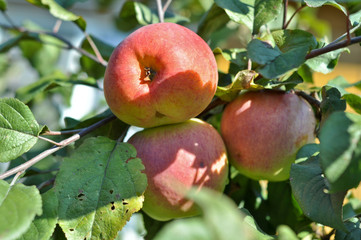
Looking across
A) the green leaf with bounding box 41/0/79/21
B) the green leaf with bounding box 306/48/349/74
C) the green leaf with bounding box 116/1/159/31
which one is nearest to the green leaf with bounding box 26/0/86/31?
the green leaf with bounding box 41/0/79/21

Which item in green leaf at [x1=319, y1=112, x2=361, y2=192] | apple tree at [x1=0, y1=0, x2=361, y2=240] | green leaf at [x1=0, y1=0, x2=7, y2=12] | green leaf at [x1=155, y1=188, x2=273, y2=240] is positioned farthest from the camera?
green leaf at [x1=0, y1=0, x2=7, y2=12]

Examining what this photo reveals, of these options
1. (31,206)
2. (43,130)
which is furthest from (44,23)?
(31,206)

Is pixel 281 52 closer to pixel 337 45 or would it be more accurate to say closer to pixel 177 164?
pixel 337 45

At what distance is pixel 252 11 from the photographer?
75 cm

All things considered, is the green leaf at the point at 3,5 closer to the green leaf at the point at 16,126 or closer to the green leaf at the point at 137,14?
the green leaf at the point at 137,14

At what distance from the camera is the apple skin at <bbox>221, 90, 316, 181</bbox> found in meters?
0.70

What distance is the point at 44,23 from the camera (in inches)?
125

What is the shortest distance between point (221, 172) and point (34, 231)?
30 centimetres

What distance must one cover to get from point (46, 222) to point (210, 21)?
1.72ft

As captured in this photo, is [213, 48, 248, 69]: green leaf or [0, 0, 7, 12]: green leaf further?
[0, 0, 7, 12]: green leaf

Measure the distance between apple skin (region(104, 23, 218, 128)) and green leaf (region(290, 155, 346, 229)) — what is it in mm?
183

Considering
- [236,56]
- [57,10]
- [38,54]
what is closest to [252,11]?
[236,56]

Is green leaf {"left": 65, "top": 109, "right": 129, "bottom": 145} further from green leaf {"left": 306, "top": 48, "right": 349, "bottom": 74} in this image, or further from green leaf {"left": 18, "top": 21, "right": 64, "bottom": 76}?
green leaf {"left": 18, "top": 21, "right": 64, "bottom": 76}

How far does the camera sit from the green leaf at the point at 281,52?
1.83ft
